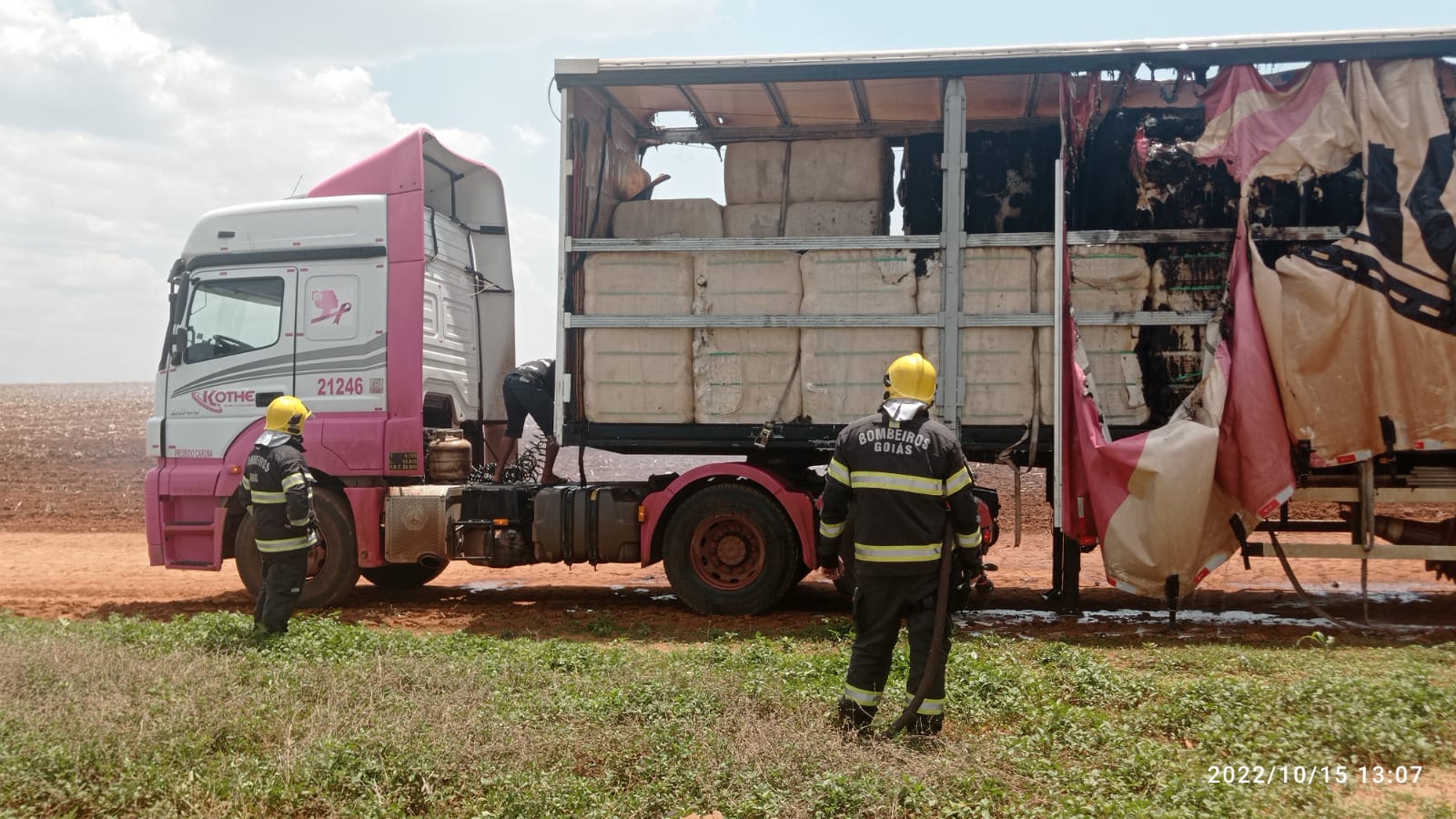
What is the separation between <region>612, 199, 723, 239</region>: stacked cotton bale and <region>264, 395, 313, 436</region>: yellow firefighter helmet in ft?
9.55

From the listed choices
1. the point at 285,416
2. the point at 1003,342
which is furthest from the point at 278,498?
the point at 1003,342

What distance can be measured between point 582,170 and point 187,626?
178 inches

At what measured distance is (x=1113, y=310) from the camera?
25.4 ft

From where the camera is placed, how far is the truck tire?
9.04 meters

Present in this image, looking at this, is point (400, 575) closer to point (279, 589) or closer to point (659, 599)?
point (659, 599)

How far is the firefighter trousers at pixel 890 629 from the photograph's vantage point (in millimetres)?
5020

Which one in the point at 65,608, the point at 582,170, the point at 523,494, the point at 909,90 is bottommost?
the point at 65,608

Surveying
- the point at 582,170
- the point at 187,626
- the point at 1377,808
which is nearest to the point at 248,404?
the point at 187,626

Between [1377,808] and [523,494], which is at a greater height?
[523,494]

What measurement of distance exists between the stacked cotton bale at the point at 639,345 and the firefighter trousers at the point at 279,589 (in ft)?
8.19

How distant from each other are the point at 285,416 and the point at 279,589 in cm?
122

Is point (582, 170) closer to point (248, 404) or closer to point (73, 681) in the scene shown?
point (248, 404)

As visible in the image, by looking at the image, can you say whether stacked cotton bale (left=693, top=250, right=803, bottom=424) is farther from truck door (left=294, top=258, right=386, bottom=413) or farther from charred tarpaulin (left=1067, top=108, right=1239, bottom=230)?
truck door (left=294, top=258, right=386, bottom=413)

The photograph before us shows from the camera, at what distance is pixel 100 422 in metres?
38.4
